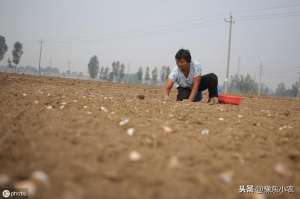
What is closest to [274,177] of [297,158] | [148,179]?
[297,158]

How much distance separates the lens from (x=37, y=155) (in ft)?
5.19

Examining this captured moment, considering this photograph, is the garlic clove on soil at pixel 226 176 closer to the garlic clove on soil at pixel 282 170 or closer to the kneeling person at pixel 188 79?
the garlic clove on soil at pixel 282 170

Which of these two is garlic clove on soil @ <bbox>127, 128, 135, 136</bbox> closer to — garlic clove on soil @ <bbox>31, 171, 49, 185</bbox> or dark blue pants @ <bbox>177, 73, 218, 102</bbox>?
garlic clove on soil @ <bbox>31, 171, 49, 185</bbox>

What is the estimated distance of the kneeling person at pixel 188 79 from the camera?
5.50 metres

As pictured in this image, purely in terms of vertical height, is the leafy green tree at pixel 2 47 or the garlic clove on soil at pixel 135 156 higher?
the leafy green tree at pixel 2 47

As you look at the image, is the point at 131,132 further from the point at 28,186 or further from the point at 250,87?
the point at 250,87

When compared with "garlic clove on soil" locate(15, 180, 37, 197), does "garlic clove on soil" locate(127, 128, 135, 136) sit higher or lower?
higher

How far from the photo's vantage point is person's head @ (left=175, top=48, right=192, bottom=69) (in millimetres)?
5434

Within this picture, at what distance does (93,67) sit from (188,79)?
332 ft

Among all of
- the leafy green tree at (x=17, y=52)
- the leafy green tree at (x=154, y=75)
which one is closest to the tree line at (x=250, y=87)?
the leafy green tree at (x=154, y=75)

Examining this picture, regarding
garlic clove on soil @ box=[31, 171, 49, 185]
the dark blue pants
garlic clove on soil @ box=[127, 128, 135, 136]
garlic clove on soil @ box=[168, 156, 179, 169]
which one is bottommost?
garlic clove on soil @ box=[31, 171, 49, 185]

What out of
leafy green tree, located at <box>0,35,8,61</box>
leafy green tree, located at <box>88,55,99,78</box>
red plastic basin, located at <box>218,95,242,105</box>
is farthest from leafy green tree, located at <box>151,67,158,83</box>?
red plastic basin, located at <box>218,95,242,105</box>

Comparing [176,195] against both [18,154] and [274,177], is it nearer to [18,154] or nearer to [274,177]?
[274,177]

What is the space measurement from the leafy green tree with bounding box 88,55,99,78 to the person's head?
9866 centimetres
